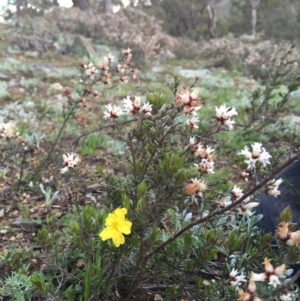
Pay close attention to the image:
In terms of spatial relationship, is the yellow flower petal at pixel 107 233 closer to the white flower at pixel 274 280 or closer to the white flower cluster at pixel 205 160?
the white flower cluster at pixel 205 160

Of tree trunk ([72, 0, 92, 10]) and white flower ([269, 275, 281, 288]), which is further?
tree trunk ([72, 0, 92, 10])

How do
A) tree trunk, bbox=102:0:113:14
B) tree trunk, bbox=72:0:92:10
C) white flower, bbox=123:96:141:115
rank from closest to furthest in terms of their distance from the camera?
1. white flower, bbox=123:96:141:115
2. tree trunk, bbox=72:0:92:10
3. tree trunk, bbox=102:0:113:14

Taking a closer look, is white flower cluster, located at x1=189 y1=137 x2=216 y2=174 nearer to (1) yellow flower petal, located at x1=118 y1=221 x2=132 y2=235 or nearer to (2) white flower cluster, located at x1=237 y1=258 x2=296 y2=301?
(1) yellow flower petal, located at x1=118 y1=221 x2=132 y2=235

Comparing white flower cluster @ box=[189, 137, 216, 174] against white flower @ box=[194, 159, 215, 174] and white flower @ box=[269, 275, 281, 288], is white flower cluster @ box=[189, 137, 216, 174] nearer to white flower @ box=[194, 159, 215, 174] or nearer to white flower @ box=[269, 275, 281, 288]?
white flower @ box=[194, 159, 215, 174]

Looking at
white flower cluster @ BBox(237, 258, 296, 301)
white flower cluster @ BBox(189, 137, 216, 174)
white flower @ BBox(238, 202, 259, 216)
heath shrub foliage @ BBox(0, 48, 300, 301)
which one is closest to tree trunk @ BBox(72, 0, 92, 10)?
heath shrub foliage @ BBox(0, 48, 300, 301)

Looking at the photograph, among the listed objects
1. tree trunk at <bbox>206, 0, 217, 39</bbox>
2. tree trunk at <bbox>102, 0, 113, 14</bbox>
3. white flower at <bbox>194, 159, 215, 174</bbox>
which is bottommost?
tree trunk at <bbox>206, 0, 217, 39</bbox>

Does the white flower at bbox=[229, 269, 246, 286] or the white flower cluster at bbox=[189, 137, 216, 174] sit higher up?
the white flower cluster at bbox=[189, 137, 216, 174]

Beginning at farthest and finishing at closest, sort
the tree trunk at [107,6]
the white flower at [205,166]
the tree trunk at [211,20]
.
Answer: the tree trunk at [211,20] → the tree trunk at [107,6] → the white flower at [205,166]

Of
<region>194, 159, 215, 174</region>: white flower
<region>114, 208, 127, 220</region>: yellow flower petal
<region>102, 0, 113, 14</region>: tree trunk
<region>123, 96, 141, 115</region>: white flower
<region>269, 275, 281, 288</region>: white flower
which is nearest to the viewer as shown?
<region>269, 275, 281, 288</region>: white flower

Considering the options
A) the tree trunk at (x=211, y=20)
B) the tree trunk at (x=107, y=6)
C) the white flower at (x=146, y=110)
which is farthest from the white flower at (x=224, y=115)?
the tree trunk at (x=211, y=20)
